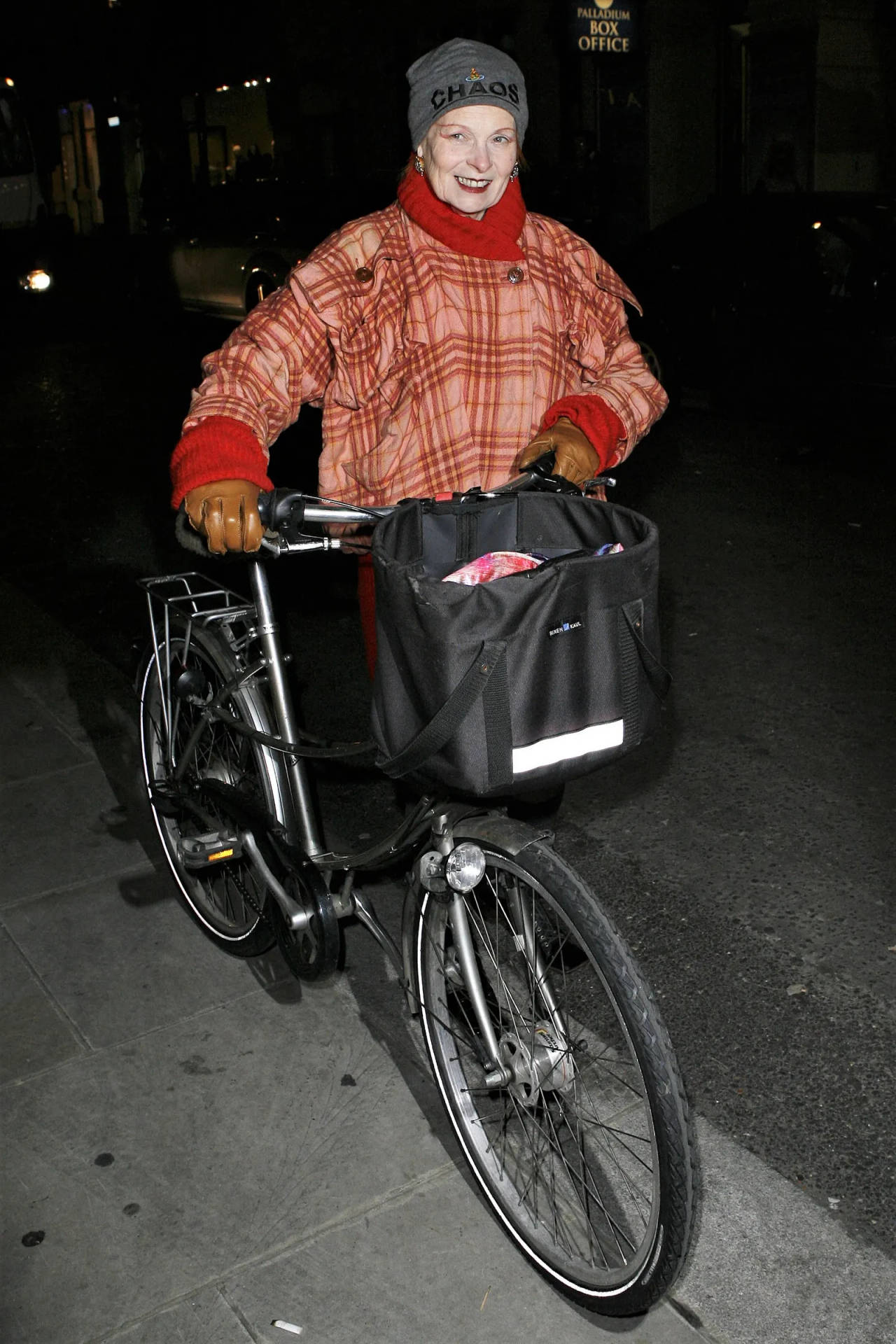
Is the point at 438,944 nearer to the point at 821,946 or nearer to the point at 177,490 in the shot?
the point at 177,490

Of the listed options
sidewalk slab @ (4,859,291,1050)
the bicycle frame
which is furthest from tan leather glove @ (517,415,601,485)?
sidewalk slab @ (4,859,291,1050)

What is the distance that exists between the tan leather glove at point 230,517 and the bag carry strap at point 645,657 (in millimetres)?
743

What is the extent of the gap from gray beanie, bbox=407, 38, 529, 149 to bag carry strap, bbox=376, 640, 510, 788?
4.22ft

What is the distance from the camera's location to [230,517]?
2555 mm

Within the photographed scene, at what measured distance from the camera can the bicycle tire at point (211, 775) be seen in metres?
3.37

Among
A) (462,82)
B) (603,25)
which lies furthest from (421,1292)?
(603,25)

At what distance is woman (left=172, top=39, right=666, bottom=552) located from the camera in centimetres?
283

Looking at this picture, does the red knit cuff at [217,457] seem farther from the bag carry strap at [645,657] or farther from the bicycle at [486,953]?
the bag carry strap at [645,657]

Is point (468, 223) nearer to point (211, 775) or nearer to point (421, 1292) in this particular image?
point (211, 775)

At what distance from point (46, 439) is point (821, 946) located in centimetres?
935

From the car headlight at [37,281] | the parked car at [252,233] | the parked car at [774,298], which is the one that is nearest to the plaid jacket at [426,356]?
the parked car at [774,298]

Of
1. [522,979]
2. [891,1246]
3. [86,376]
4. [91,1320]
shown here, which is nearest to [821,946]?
[891,1246]

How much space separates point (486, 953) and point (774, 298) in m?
9.27

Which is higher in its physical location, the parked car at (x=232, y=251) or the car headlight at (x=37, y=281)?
the parked car at (x=232, y=251)
